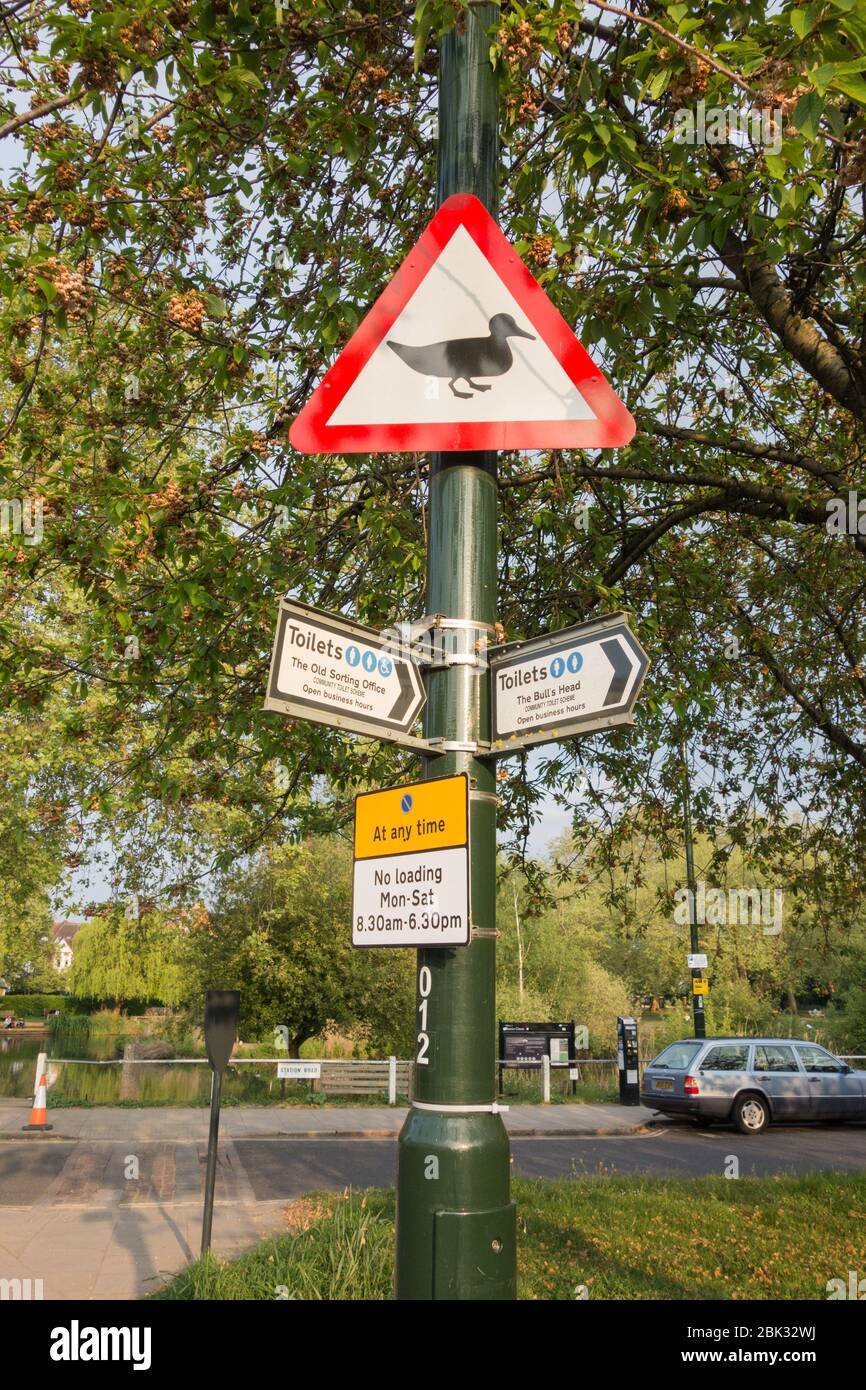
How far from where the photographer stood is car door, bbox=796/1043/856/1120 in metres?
18.7

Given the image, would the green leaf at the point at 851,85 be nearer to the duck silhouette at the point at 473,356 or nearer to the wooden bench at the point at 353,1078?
the duck silhouette at the point at 473,356

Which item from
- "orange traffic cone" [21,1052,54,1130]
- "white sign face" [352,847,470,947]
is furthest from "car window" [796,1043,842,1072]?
"white sign face" [352,847,470,947]

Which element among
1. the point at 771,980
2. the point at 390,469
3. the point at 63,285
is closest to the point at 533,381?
the point at 63,285

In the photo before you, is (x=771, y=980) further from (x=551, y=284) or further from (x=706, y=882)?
(x=551, y=284)

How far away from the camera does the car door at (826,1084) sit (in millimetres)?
18703

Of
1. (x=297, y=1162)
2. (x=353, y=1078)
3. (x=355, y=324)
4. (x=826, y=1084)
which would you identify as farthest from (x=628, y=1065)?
(x=355, y=324)

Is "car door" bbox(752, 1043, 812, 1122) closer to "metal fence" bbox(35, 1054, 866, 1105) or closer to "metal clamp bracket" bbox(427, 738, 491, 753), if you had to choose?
"metal fence" bbox(35, 1054, 866, 1105)

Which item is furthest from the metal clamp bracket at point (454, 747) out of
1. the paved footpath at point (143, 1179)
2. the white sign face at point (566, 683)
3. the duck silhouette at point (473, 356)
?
the paved footpath at point (143, 1179)

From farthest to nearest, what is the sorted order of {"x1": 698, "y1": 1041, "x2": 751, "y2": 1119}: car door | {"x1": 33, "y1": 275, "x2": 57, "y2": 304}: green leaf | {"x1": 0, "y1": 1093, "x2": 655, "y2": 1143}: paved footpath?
{"x1": 698, "y1": 1041, "x2": 751, "y2": 1119}: car door, {"x1": 0, "y1": 1093, "x2": 655, "y2": 1143}: paved footpath, {"x1": 33, "y1": 275, "x2": 57, "y2": 304}: green leaf

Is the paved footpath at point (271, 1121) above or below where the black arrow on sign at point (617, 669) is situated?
below

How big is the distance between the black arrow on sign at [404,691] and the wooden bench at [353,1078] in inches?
713

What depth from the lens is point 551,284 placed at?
4.65 m

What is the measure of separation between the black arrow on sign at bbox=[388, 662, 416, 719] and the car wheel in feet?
57.5

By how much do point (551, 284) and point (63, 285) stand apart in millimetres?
2090
